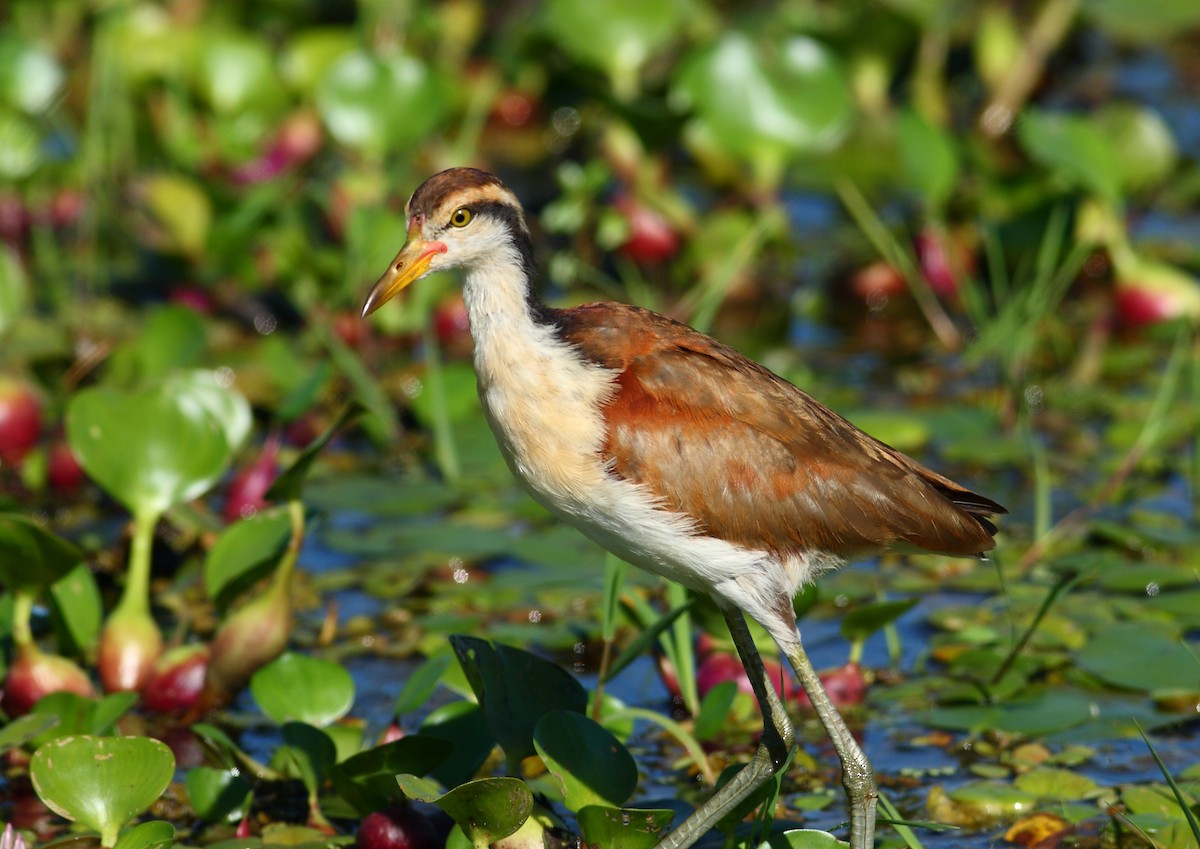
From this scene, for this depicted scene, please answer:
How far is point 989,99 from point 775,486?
6.37m

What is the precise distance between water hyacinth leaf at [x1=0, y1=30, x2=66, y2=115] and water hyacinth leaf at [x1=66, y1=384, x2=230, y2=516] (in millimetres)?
3560

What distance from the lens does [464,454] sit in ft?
23.1

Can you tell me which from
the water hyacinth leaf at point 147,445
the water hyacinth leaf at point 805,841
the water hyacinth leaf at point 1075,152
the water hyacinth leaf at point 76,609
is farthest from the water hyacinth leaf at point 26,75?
the water hyacinth leaf at point 805,841

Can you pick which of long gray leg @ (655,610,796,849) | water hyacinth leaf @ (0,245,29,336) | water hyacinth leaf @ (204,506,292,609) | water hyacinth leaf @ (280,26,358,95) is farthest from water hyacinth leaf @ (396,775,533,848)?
water hyacinth leaf @ (280,26,358,95)

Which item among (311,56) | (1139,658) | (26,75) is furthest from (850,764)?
(311,56)

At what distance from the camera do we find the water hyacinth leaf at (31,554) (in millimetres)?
4766

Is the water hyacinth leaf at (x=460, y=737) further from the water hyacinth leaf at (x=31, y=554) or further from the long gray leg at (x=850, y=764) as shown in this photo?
the water hyacinth leaf at (x=31, y=554)

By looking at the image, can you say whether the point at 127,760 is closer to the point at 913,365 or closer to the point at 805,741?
the point at 805,741

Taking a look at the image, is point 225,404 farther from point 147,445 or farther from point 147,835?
point 147,835

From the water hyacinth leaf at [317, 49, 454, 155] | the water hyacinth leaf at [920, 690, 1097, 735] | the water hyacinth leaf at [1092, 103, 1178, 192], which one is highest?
the water hyacinth leaf at [317, 49, 454, 155]

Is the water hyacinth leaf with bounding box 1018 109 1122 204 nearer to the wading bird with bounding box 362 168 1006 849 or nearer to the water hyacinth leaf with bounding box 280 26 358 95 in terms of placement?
the wading bird with bounding box 362 168 1006 849

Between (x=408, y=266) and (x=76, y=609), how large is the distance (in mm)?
1572

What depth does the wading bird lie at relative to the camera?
4383 mm

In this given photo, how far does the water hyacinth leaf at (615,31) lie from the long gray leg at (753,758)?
4.27 m
